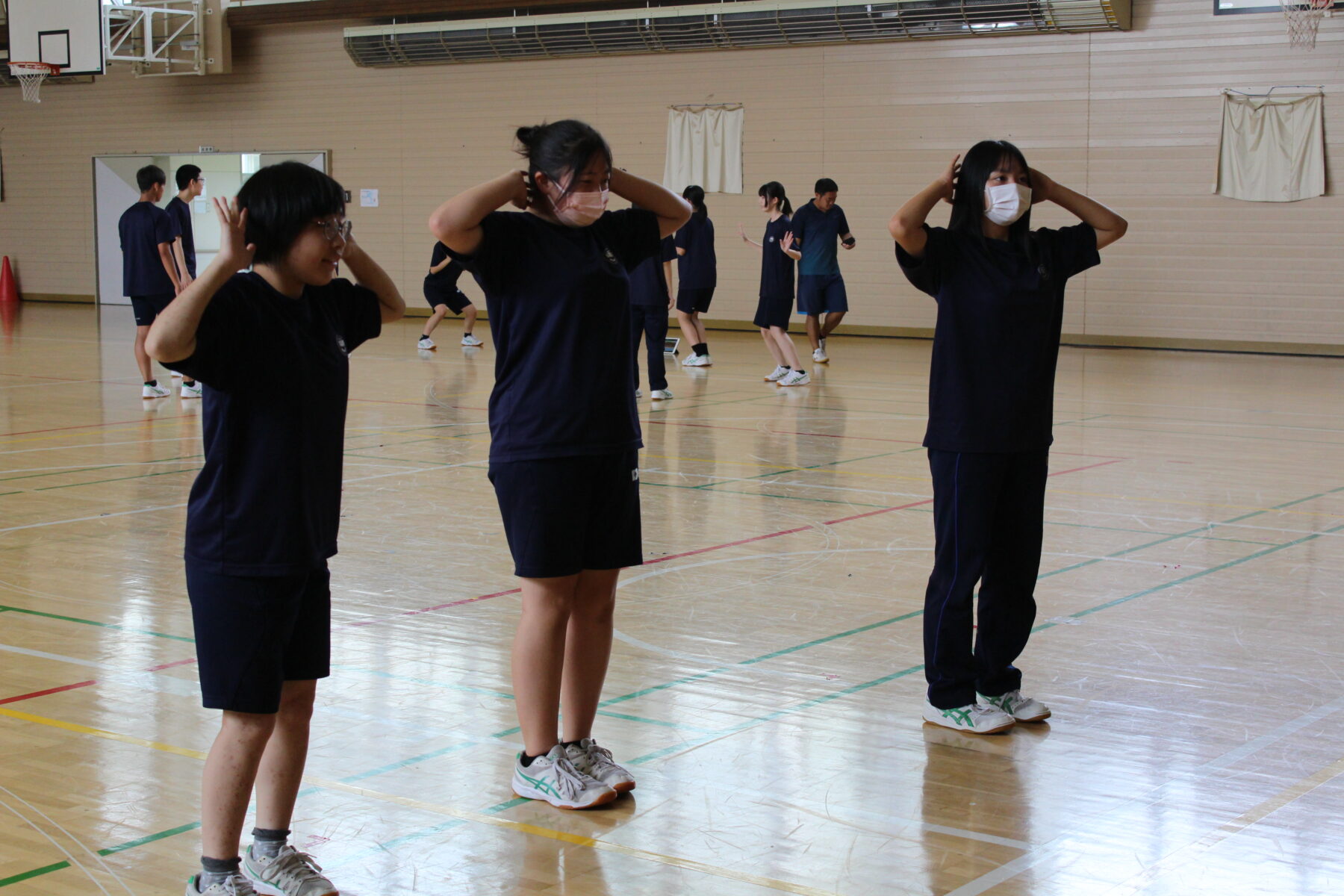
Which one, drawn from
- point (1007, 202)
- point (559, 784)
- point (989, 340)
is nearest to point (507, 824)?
point (559, 784)

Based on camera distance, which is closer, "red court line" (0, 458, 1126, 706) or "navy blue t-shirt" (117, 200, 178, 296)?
"red court line" (0, 458, 1126, 706)

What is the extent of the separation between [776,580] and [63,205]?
24.1m

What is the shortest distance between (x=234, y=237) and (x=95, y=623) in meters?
2.88

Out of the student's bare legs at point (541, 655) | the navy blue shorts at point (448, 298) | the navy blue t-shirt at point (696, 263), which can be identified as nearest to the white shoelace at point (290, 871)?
the student's bare legs at point (541, 655)

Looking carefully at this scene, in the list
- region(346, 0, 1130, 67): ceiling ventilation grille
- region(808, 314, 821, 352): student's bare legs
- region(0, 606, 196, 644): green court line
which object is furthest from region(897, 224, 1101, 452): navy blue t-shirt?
region(346, 0, 1130, 67): ceiling ventilation grille

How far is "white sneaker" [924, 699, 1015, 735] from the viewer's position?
3.96m

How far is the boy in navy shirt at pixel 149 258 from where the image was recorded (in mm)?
12008

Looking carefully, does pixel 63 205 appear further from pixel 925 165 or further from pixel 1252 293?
pixel 1252 293

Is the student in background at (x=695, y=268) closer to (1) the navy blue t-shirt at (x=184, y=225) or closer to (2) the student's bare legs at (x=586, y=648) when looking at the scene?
(1) the navy blue t-shirt at (x=184, y=225)

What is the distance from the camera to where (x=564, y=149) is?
3262mm

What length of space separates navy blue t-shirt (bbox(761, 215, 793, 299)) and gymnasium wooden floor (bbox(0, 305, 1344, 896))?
4.97 metres

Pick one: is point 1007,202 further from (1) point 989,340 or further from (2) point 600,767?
(2) point 600,767

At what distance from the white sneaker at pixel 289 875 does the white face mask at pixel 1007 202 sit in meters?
2.46

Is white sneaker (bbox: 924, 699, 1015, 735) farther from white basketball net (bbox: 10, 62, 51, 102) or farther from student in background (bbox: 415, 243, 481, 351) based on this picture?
white basketball net (bbox: 10, 62, 51, 102)
